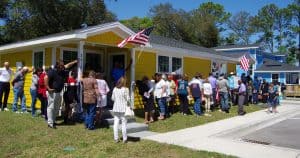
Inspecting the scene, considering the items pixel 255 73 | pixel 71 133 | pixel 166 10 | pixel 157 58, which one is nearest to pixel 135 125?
pixel 71 133

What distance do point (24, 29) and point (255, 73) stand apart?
980 inches

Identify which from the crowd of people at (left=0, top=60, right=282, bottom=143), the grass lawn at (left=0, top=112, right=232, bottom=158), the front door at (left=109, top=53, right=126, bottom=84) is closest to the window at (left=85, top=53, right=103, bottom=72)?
the front door at (left=109, top=53, right=126, bottom=84)

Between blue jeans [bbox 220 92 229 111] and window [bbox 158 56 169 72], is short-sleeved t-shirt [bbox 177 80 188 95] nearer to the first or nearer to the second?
blue jeans [bbox 220 92 229 111]

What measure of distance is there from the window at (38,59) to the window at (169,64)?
5.26 metres

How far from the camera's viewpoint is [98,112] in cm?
1135

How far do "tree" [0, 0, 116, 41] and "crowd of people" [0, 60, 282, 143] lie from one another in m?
19.5

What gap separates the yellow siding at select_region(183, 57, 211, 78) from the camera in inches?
744

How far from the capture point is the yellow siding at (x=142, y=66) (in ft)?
51.2

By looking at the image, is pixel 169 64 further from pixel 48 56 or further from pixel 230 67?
pixel 230 67

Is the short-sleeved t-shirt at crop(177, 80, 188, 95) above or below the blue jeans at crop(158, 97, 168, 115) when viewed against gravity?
above

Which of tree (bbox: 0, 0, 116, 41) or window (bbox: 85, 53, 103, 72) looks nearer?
window (bbox: 85, 53, 103, 72)

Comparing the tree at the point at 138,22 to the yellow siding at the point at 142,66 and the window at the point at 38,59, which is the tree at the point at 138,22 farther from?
the window at the point at 38,59

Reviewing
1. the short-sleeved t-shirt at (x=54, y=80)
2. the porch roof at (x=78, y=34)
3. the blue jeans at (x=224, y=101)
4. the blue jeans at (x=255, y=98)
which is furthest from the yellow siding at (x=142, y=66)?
the blue jeans at (x=255, y=98)

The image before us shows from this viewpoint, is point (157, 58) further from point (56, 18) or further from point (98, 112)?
point (56, 18)
